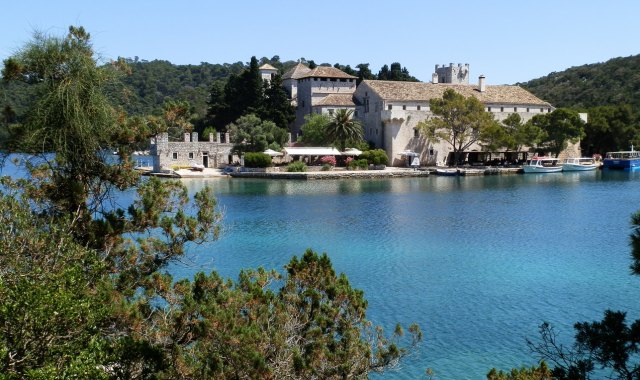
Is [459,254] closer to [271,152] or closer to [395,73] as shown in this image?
[271,152]

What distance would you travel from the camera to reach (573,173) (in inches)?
1935

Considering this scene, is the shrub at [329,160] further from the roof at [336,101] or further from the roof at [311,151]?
the roof at [336,101]

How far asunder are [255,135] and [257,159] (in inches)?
93.3

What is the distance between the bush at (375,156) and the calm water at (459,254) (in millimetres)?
11517

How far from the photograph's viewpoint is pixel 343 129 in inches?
1857

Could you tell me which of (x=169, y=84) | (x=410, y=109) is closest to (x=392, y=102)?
(x=410, y=109)

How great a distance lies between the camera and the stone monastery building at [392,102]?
162 ft

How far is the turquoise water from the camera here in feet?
38.0

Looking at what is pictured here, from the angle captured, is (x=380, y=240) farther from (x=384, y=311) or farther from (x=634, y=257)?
(x=634, y=257)

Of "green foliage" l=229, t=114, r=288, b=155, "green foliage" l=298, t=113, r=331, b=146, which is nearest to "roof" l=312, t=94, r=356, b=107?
"green foliage" l=298, t=113, r=331, b=146

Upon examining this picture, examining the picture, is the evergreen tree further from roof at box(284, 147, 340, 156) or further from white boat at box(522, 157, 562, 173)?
white boat at box(522, 157, 562, 173)

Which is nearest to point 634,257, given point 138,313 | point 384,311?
point 138,313

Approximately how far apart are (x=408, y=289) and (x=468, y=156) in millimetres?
40315

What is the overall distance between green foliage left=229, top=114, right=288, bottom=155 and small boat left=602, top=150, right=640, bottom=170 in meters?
27.8
